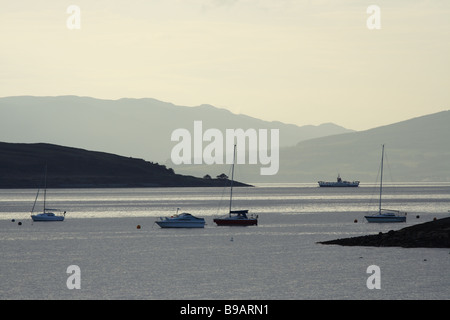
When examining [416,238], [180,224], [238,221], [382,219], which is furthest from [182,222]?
[416,238]

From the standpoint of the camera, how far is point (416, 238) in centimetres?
8700

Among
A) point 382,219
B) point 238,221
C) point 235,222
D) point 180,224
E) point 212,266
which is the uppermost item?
point 382,219

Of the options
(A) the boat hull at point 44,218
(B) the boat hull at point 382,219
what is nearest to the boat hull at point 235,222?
(B) the boat hull at point 382,219

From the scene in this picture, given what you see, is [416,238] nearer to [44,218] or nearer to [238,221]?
[238,221]

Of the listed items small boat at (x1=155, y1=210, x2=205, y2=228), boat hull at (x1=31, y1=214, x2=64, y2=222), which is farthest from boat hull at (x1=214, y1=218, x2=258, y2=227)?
boat hull at (x1=31, y1=214, x2=64, y2=222)

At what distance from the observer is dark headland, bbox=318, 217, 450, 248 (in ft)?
279

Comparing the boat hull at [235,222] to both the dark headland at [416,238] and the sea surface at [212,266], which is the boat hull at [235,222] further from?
the dark headland at [416,238]

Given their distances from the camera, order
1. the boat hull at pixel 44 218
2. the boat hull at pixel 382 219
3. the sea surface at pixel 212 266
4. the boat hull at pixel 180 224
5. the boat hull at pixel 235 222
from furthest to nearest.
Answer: the boat hull at pixel 44 218 → the boat hull at pixel 382 219 → the boat hull at pixel 235 222 → the boat hull at pixel 180 224 → the sea surface at pixel 212 266

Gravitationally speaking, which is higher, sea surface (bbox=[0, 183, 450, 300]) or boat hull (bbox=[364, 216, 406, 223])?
boat hull (bbox=[364, 216, 406, 223])

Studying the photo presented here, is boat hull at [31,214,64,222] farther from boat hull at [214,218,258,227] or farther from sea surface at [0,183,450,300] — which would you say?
boat hull at [214,218,258,227]

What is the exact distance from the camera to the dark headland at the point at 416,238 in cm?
8506

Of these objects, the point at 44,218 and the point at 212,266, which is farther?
the point at 44,218
